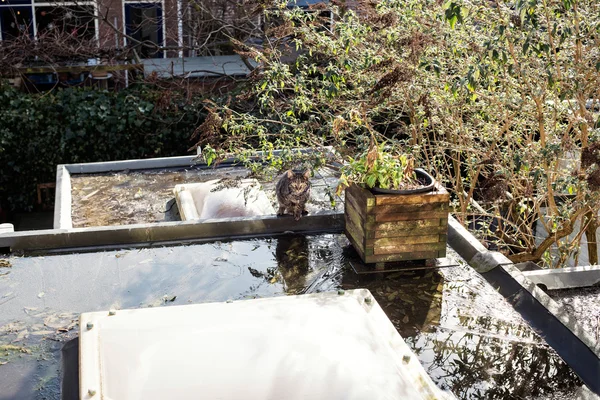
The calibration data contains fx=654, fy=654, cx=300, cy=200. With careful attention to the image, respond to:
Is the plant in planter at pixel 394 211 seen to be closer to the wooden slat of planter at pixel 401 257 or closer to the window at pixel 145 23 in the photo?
the wooden slat of planter at pixel 401 257

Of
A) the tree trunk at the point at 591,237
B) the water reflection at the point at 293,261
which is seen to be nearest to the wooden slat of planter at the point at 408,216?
the water reflection at the point at 293,261

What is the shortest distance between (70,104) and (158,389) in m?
8.56

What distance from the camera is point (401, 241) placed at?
15.7 ft

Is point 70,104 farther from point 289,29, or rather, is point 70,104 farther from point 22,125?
point 289,29

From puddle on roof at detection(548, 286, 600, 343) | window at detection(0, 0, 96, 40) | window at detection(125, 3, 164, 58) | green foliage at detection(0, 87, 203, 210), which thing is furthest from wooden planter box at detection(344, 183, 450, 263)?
window at detection(125, 3, 164, 58)

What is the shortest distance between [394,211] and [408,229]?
7.1 inches

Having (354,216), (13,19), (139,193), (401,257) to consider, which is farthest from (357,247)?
(13,19)

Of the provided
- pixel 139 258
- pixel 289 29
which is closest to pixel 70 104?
pixel 289 29

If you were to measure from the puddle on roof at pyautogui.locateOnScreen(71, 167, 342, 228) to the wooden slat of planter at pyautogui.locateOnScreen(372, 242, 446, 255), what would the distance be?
2.08m

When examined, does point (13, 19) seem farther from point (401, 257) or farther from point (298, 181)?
point (401, 257)

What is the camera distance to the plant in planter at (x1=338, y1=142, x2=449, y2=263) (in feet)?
15.3

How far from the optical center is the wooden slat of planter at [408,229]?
15.4 ft

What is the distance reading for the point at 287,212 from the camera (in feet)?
18.5

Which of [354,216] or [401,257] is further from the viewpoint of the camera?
[354,216]
